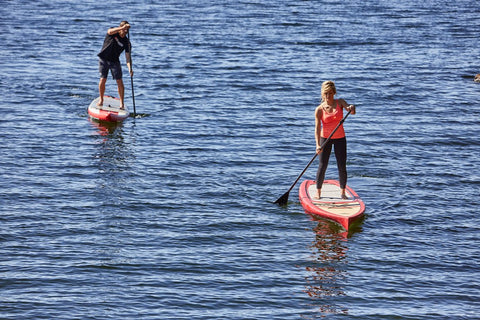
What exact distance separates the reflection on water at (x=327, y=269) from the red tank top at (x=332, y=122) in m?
1.75

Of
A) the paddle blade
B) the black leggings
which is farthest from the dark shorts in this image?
the black leggings

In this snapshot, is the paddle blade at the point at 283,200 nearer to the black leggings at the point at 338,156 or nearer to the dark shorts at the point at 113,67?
the black leggings at the point at 338,156

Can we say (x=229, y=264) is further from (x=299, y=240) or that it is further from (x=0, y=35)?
(x=0, y=35)

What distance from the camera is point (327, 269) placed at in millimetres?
12836

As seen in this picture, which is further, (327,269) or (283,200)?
(283,200)

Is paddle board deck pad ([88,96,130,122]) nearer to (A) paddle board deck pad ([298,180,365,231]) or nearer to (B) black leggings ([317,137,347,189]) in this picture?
(A) paddle board deck pad ([298,180,365,231])

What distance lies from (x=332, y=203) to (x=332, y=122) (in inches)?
70.4

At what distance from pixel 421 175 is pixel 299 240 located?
526 cm

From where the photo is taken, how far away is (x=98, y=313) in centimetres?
1120

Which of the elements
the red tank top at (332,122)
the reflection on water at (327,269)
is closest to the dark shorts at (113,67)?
the red tank top at (332,122)

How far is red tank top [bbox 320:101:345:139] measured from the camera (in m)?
14.3

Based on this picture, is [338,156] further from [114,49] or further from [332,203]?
[114,49]

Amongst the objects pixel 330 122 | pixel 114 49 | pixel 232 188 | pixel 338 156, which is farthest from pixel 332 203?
pixel 114 49

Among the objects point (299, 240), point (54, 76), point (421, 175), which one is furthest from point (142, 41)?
point (299, 240)
